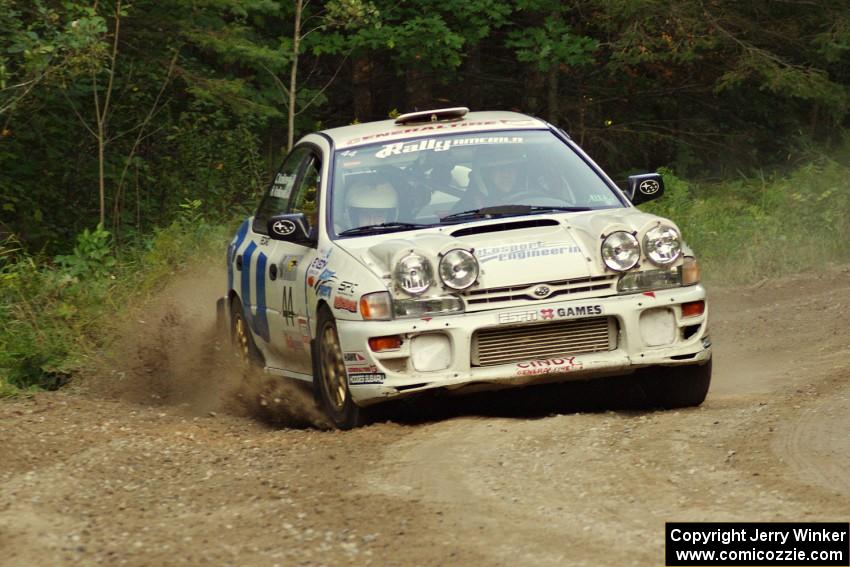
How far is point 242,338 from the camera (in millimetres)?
10070

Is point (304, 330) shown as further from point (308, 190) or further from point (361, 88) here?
point (361, 88)

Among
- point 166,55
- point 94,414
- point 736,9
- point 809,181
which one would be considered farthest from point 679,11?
point 94,414

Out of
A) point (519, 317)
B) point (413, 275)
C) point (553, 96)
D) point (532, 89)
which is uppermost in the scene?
point (532, 89)

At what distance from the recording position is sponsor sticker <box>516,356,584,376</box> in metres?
7.42

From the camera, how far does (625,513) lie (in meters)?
5.39

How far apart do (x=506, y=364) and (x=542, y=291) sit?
0.40 m

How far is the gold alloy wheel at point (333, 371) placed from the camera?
771 centimetres

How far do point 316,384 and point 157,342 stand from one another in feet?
11.6

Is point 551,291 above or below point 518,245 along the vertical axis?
below

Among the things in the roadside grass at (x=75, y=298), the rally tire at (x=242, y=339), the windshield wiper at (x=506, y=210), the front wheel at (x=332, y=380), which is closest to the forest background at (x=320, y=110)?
the roadside grass at (x=75, y=298)

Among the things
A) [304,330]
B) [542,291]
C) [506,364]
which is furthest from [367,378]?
[304,330]

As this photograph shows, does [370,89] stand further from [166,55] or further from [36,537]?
[36,537]

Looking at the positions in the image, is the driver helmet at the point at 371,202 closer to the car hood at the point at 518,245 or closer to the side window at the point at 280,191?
the car hood at the point at 518,245

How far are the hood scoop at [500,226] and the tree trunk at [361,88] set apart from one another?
57.0ft
